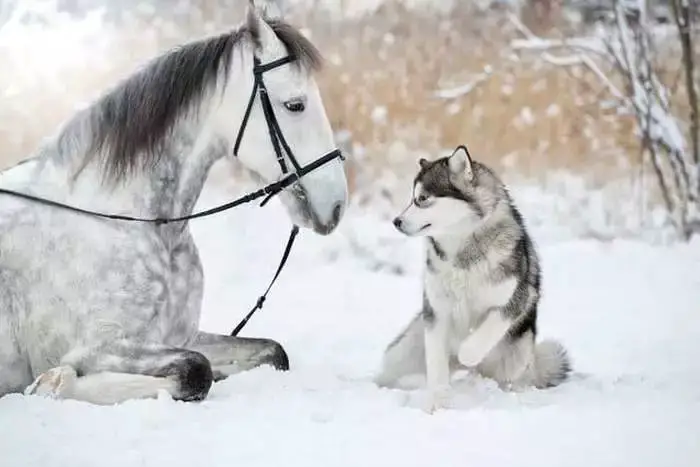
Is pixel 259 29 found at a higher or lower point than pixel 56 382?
higher

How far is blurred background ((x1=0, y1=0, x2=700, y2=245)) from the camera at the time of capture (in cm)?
182

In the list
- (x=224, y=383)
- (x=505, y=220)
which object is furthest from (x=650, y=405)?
(x=224, y=383)

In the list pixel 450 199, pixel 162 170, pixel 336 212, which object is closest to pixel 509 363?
pixel 450 199

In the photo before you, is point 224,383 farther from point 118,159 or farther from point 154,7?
point 154,7

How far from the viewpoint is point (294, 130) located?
1.75 meters

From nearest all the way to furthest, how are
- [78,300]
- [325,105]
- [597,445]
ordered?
[597,445]
[78,300]
[325,105]

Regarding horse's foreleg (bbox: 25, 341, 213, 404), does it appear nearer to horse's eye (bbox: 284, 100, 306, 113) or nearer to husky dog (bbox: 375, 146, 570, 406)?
husky dog (bbox: 375, 146, 570, 406)

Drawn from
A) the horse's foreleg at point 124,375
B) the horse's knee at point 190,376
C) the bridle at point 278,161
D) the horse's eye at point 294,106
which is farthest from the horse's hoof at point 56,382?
the horse's eye at point 294,106

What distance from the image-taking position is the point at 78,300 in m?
1.67

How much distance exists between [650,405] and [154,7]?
55.1 inches

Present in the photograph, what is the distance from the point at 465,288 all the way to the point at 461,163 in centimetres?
26

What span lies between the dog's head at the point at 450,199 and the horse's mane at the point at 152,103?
370mm

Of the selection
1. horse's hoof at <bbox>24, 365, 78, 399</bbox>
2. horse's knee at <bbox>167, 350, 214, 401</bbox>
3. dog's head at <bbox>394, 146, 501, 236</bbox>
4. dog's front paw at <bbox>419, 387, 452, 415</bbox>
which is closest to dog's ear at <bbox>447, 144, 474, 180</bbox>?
dog's head at <bbox>394, 146, 501, 236</bbox>

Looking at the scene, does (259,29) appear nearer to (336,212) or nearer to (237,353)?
(336,212)
